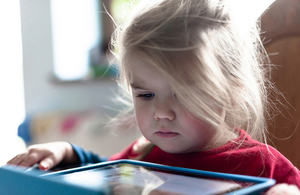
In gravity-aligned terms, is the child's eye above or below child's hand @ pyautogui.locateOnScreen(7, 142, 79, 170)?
above

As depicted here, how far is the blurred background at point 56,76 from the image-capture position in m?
2.39

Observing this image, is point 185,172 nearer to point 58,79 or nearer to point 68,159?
point 68,159

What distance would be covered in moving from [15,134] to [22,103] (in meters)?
0.26

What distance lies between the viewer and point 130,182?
361 millimetres

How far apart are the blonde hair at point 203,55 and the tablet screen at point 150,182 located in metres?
0.17

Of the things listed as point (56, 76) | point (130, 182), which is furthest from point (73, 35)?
point (130, 182)

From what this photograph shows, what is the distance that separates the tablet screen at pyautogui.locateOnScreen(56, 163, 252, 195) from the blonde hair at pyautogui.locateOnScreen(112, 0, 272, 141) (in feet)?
0.57

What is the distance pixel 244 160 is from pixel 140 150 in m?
0.26

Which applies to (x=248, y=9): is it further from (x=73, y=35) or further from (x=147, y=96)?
(x=73, y=35)

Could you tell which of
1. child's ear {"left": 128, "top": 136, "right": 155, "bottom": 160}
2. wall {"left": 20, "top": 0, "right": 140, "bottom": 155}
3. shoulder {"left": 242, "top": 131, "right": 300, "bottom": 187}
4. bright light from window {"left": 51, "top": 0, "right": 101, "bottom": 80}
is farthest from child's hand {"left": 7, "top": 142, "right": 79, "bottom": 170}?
bright light from window {"left": 51, "top": 0, "right": 101, "bottom": 80}

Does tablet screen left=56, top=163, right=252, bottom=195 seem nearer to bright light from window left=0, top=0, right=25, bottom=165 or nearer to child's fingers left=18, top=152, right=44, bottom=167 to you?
child's fingers left=18, top=152, right=44, bottom=167

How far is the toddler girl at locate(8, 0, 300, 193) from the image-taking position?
557 mm

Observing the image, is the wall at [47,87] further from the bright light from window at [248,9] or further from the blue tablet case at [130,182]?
the blue tablet case at [130,182]

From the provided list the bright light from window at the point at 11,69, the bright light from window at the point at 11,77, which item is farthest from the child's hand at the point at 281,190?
the bright light from window at the point at 11,69
